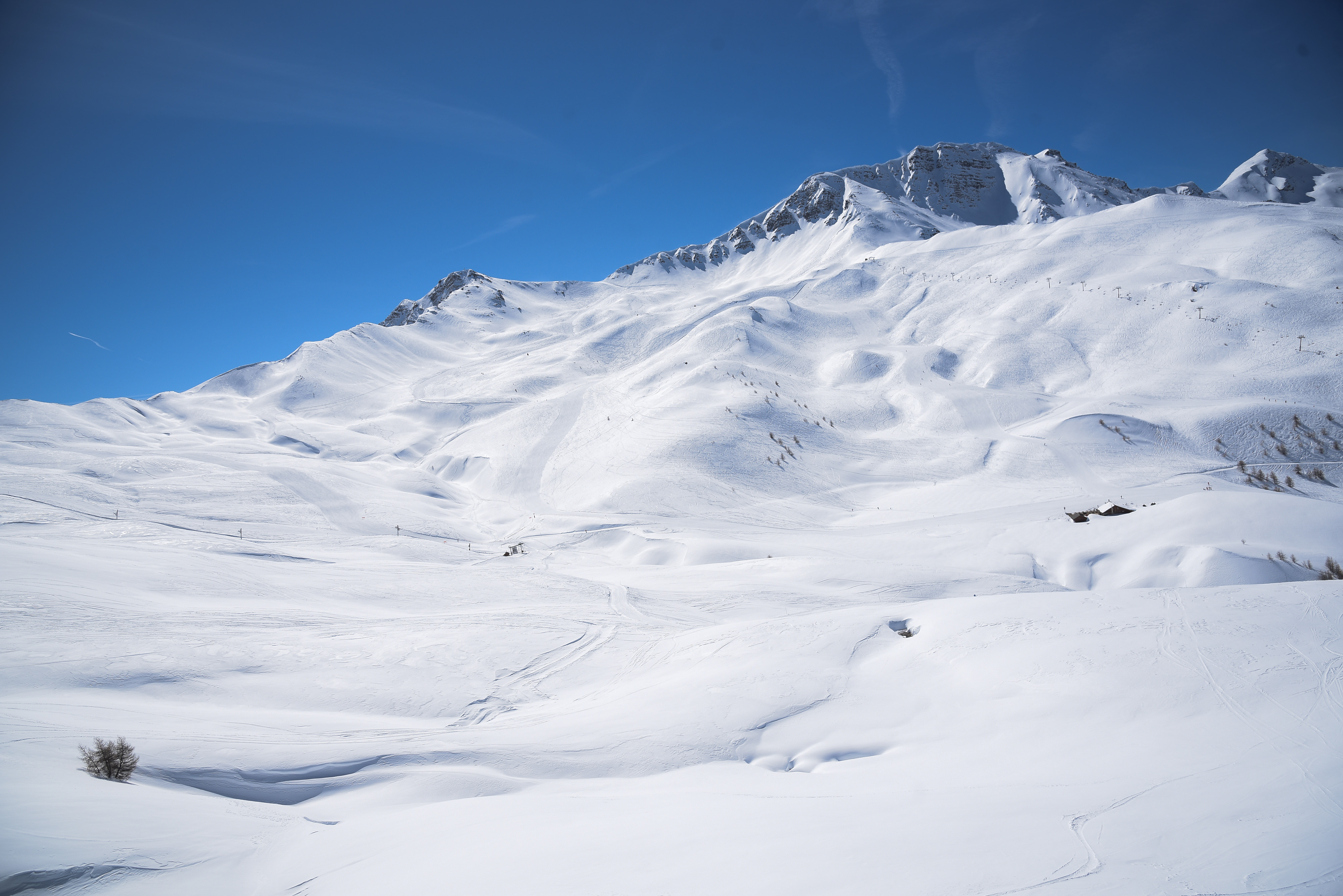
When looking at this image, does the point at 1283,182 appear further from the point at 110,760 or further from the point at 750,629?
the point at 110,760

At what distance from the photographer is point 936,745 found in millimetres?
6527

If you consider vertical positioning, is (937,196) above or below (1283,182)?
below

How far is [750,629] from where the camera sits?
1072 centimetres

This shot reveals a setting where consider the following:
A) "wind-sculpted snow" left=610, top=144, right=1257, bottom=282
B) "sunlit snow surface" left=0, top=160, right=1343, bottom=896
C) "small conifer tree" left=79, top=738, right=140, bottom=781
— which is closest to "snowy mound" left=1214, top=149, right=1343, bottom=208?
"wind-sculpted snow" left=610, top=144, right=1257, bottom=282

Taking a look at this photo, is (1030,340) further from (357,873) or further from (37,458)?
(37,458)

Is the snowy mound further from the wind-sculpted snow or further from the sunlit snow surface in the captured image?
the sunlit snow surface

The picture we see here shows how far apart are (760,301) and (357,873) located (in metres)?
49.9

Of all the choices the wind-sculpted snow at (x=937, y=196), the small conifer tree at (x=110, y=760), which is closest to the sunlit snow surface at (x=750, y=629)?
the small conifer tree at (x=110, y=760)

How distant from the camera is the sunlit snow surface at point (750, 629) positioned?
450 centimetres

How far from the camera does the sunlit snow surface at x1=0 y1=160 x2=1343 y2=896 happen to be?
450cm

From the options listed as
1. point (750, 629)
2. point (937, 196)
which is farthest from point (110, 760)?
point (937, 196)

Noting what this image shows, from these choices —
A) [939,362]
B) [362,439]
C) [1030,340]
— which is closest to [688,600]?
[939,362]

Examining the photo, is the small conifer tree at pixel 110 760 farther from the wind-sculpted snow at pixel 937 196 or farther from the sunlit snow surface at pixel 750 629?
the wind-sculpted snow at pixel 937 196

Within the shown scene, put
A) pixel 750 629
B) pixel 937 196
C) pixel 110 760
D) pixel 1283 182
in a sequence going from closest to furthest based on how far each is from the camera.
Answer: pixel 110 760, pixel 750 629, pixel 937 196, pixel 1283 182
